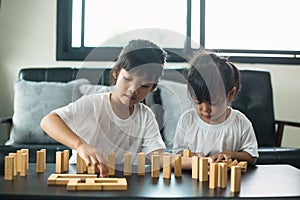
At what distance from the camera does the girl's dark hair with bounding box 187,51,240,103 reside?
151 centimetres

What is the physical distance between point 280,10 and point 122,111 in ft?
7.64

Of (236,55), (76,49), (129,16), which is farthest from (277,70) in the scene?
(76,49)

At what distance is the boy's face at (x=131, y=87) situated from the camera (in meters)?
1.41

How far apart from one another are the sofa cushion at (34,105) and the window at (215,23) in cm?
55

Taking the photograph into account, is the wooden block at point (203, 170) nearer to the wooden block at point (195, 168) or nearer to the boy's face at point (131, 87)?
the wooden block at point (195, 168)

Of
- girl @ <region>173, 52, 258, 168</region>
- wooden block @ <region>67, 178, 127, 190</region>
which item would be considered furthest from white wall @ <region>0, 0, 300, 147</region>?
wooden block @ <region>67, 178, 127, 190</region>

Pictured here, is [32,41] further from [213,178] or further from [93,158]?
[213,178]

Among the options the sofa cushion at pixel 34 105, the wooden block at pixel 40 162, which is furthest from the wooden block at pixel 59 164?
the sofa cushion at pixel 34 105

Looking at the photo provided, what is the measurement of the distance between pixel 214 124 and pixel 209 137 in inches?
2.2

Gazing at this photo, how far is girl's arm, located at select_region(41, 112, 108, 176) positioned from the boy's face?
0.18 m

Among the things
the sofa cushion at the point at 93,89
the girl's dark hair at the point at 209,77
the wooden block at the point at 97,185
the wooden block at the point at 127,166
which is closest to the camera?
the wooden block at the point at 97,185

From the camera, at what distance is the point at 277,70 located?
3627mm

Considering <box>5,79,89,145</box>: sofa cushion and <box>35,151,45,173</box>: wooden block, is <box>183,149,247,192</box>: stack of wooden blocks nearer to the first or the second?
<box>35,151,45,173</box>: wooden block

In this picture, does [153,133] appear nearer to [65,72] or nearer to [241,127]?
[241,127]
